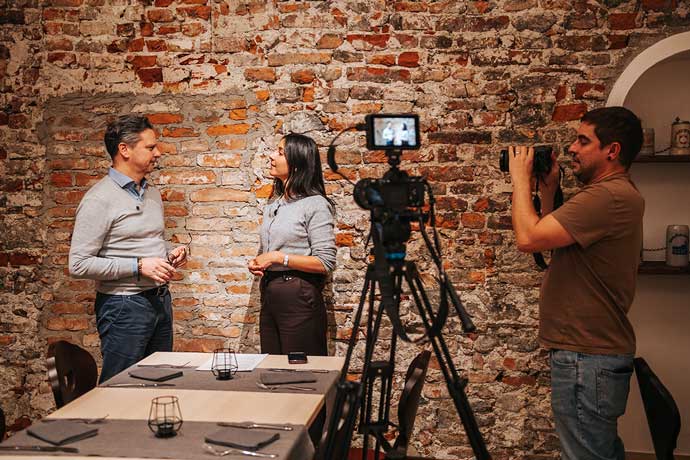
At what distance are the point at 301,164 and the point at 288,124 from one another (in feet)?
1.45

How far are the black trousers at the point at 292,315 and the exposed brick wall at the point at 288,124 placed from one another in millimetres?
436

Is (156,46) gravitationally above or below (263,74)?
above

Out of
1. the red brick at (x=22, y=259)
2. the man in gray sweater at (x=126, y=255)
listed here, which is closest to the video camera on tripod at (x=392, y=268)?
the man in gray sweater at (x=126, y=255)

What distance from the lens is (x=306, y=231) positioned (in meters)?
3.20

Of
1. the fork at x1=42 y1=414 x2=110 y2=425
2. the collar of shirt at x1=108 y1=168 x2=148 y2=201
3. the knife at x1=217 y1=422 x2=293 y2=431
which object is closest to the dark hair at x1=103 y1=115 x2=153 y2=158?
the collar of shirt at x1=108 y1=168 x2=148 y2=201

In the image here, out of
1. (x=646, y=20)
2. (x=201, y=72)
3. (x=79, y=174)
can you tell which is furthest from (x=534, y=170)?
(x=79, y=174)

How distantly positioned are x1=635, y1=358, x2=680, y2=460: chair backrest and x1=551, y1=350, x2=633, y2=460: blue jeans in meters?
0.17

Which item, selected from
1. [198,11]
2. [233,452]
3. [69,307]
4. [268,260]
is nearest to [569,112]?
[268,260]

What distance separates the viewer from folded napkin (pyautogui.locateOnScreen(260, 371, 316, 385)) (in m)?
2.24

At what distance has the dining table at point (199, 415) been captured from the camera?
1650 mm

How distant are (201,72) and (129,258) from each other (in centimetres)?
123

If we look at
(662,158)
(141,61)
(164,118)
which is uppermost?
(141,61)

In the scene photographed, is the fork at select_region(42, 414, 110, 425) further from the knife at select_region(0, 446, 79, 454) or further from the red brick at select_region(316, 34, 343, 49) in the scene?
the red brick at select_region(316, 34, 343, 49)

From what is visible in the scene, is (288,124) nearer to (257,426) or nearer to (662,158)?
(662,158)
